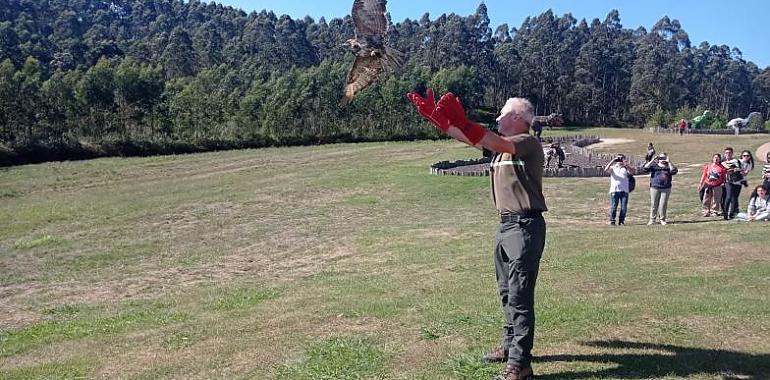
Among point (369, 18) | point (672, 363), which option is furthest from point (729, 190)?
point (369, 18)

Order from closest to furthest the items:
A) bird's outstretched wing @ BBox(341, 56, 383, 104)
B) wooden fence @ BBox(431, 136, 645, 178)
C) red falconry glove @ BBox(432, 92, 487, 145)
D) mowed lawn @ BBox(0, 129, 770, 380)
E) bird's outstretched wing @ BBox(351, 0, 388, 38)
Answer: bird's outstretched wing @ BBox(351, 0, 388, 38), bird's outstretched wing @ BBox(341, 56, 383, 104), red falconry glove @ BBox(432, 92, 487, 145), mowed lawn @ BBox(0, 129, 770, 380), wooden fence @ BBox(431, 136, 645, 178)

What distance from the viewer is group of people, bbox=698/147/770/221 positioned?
1447 cm

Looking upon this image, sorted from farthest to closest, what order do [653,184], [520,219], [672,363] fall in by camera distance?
[653,184]
[672,363]
[520,219]

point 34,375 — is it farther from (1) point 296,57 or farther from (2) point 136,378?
(1) point 296,57

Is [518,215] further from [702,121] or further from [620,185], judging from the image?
[702,121]

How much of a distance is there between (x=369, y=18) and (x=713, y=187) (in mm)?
14319

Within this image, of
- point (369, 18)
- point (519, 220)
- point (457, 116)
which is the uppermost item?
point (369, 18)

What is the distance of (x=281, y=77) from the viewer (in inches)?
985

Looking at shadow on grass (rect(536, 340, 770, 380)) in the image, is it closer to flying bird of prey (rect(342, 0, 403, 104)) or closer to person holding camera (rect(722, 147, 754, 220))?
flying bird of prey (rect(342, 0, 403, 104))

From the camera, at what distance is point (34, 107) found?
50.7 meters

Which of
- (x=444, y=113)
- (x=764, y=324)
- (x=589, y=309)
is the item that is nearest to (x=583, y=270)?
(x=589, y=309)

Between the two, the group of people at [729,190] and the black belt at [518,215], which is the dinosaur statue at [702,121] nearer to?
the group of people at [729,190]

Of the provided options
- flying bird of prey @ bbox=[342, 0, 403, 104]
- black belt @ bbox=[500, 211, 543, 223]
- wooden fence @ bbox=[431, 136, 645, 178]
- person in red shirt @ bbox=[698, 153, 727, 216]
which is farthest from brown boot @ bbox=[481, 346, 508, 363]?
wooden fence @ bbox=[431, 136, 645, 178]

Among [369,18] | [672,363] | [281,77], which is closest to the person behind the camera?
[369,18]
